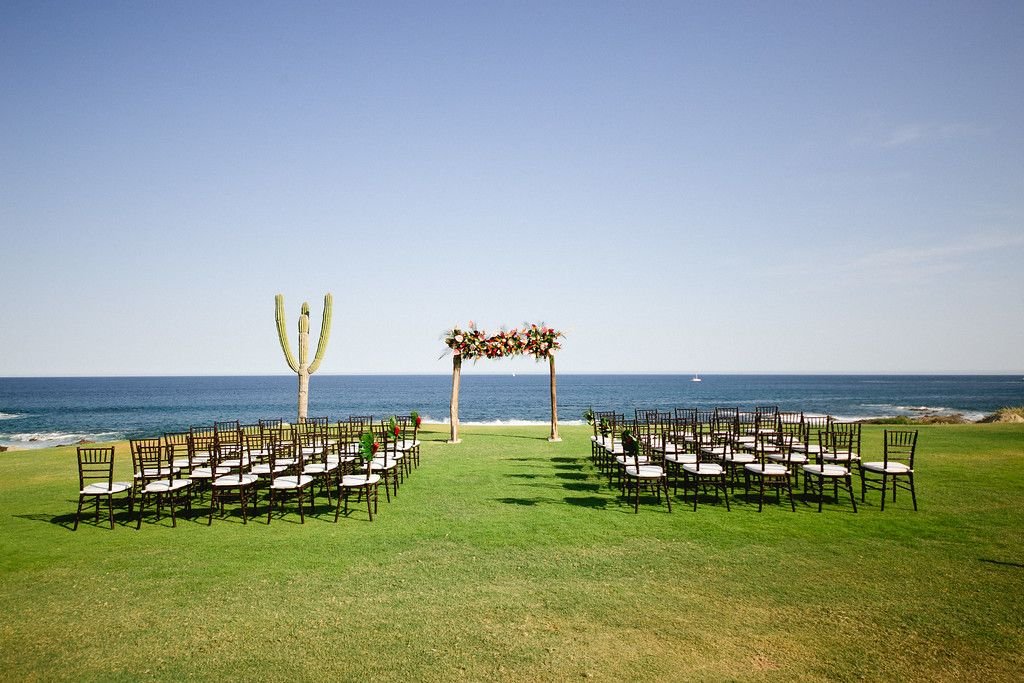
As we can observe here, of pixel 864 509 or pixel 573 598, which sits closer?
pixel 573 598

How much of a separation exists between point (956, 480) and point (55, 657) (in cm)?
1376

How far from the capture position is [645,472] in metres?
8.89

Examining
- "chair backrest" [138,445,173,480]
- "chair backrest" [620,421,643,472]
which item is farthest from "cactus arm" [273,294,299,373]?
"chair backrest" [620,421,643,472]

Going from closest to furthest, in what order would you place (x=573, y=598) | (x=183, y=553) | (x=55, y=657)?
(x=55, y=657), (x=573, y=598), (x=183, y=553)

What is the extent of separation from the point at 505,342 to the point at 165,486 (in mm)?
11381

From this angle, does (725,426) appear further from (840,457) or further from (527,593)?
(527,593)

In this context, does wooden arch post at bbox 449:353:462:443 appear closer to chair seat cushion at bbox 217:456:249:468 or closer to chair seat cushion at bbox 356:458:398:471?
chair seat cushion at bbox 356:458:398:471

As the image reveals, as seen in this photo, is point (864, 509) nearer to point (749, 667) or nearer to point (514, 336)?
point (749, 667)

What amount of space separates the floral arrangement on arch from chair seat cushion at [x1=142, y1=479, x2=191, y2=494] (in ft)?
34.3

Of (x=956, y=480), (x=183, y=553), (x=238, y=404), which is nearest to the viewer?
(x=183, y=553)

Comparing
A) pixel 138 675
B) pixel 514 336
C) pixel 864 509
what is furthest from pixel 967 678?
pixel 514 336

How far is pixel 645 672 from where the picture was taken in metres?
4.10

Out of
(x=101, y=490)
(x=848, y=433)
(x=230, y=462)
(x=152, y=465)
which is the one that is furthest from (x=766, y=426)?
(x=101, y=490)

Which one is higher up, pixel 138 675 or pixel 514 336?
pixel 514 336
